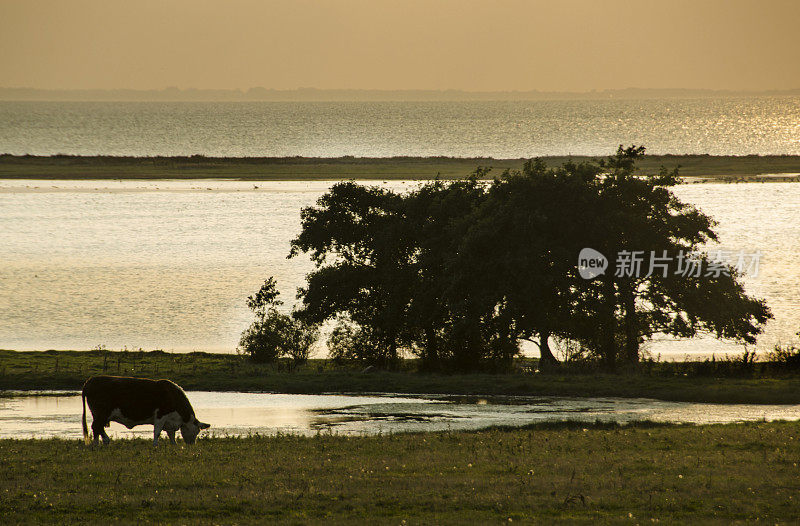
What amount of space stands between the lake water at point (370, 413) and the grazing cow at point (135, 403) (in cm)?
380

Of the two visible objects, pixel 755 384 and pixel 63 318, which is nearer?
pixel 755 384

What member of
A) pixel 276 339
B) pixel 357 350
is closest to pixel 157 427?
pixel 357 350

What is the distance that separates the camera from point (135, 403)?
25.8m

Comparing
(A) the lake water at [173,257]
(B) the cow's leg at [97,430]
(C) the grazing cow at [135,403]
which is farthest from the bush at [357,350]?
(B) the cow's leg at [97,430]

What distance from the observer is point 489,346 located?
160 feet

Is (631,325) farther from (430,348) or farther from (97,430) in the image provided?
(97,430)

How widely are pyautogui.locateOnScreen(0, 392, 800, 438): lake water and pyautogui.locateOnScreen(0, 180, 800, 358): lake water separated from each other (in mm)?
15482

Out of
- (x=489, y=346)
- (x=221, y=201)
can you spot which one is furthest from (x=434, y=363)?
(x=221, y=201)

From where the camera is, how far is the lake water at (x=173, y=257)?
59094mm

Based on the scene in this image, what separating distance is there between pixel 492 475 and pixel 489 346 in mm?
27419

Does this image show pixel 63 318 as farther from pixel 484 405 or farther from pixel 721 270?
pixel 721 270

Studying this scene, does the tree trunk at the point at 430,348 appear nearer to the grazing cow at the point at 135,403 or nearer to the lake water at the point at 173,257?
the lake water at the point at 173,257

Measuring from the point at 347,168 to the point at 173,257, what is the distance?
84.2 m

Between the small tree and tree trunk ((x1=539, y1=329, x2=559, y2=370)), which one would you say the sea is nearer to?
the small tree
